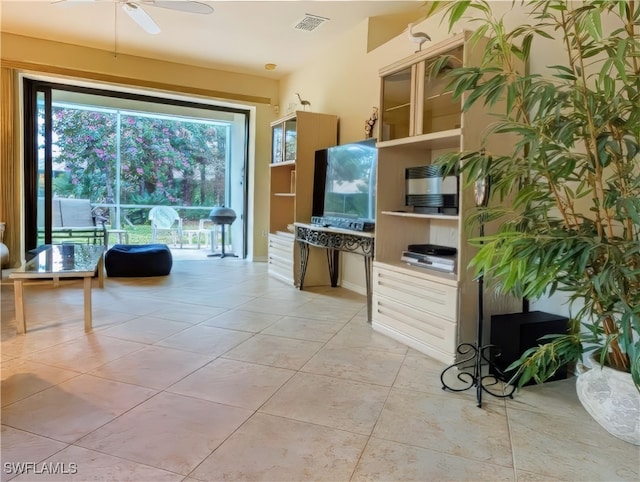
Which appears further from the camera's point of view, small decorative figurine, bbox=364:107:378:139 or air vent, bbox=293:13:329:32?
air vent, bbox=293:13:329:32

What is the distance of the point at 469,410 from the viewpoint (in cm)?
197

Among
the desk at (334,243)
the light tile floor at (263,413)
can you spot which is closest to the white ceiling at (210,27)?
the desk at (334,243)

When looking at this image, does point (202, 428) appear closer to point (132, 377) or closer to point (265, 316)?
point (132, 377)

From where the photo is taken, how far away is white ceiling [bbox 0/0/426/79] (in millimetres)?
4094

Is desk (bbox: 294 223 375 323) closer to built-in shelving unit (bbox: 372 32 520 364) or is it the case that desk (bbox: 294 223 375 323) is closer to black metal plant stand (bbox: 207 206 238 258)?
built-in shelving unit (bbox: 372 32 520 364)

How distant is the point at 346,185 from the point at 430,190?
1.32m

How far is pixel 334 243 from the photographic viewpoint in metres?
3.96

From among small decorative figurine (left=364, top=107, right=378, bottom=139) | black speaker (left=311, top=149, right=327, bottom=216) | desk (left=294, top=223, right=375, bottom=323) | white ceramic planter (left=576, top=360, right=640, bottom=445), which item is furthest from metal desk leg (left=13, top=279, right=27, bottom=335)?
white ceramic planter (left=576, top=360, right=640, bottom=445)

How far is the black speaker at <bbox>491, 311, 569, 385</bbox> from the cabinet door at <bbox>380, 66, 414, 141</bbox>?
1360 millimetres

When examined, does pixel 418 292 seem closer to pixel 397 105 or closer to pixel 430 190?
pixel 430 190

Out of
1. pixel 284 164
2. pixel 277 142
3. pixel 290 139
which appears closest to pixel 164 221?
pixel 277 142

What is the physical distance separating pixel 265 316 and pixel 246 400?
1.47 meters

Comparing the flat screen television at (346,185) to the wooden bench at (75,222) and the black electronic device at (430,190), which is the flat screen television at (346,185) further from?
the wooden bench at (75,222)

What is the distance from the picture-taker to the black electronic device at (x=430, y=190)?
2.73 metres
